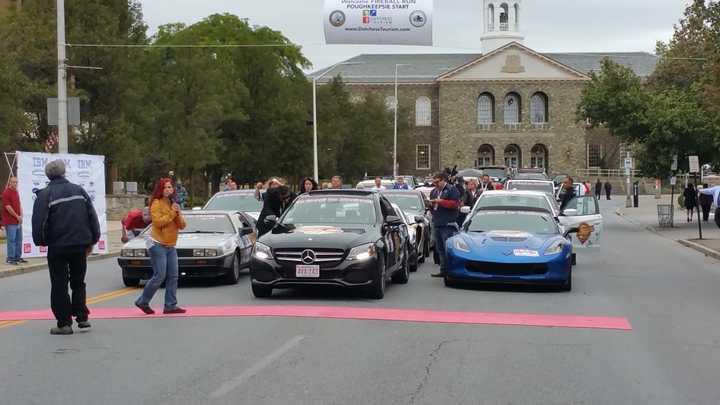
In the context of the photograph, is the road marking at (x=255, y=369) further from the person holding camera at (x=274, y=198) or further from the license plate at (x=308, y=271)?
the person holding camera at (x=274, y=198)

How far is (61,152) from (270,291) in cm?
1125

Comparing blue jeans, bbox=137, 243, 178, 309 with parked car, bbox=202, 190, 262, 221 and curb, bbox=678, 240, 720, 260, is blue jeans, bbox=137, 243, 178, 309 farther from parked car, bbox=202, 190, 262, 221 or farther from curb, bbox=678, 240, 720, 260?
curb, bbox=678, 240, 720, 260

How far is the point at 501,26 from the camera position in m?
105

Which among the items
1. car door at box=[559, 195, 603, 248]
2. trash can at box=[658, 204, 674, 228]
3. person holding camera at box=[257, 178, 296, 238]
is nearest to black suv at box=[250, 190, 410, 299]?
person holding camera at box=[257, 178, 296, 238]

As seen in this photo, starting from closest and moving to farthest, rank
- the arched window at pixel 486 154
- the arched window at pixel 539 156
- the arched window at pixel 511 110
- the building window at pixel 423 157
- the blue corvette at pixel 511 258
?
the blue corvette at pixel 511 258 → the arched window at pixel 511 110 → the arched window at pixel 539 156 → the arched window at pixel 486 154 → the building window at pixel 423 157

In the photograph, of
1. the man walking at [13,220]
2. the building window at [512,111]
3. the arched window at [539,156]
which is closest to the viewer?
the man walking at [13,220]

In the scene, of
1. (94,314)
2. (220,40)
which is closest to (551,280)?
(94,314)

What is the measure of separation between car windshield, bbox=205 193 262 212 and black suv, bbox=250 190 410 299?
6561 millimetres

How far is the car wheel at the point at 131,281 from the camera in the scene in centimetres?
1546

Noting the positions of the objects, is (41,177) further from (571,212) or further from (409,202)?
(571,212)

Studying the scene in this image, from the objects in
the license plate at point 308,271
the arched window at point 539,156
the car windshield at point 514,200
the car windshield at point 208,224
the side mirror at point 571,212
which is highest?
the arched window at point 539,156

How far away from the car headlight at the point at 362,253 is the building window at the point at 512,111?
9274cm

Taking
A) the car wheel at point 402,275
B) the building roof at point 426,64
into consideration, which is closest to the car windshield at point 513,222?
the car wheel at point 402,275

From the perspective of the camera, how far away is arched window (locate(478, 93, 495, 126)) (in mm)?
104500
